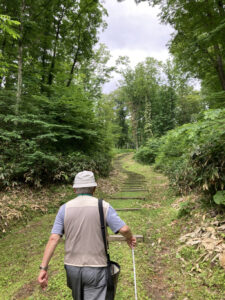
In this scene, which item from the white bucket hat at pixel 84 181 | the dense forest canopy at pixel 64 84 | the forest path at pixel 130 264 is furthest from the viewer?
the dense forest canopy at pixel 64 84

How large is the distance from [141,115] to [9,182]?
2984 centimetres

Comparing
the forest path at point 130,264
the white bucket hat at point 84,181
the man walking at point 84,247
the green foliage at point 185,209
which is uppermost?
the white bucket hat at point 84,181

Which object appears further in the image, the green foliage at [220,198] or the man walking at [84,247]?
the green foliage at [220,198]

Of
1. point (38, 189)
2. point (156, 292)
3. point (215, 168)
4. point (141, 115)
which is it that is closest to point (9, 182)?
point (38, 189)

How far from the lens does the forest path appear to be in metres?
2.39

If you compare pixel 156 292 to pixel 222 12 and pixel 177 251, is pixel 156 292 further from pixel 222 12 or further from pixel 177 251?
pixel 222 12

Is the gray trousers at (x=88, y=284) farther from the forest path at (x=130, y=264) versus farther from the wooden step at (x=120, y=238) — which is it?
the wooden step at (x=120, y=238)

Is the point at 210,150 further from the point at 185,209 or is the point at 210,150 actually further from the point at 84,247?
the point at 84,247

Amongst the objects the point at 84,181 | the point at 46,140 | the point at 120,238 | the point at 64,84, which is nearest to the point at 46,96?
the point at 64,84

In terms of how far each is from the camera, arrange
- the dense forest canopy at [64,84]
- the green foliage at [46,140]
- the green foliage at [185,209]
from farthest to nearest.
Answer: the green foliage at [46,140] → the dense forest canopy at [64,84] → the green foliage at [185,209]

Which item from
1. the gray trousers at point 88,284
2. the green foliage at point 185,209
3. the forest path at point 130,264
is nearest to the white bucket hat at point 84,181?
the gray trousers at point 88,284

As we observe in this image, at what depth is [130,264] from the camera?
9.73 feet

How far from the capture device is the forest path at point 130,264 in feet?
7.84

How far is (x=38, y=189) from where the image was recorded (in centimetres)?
616
